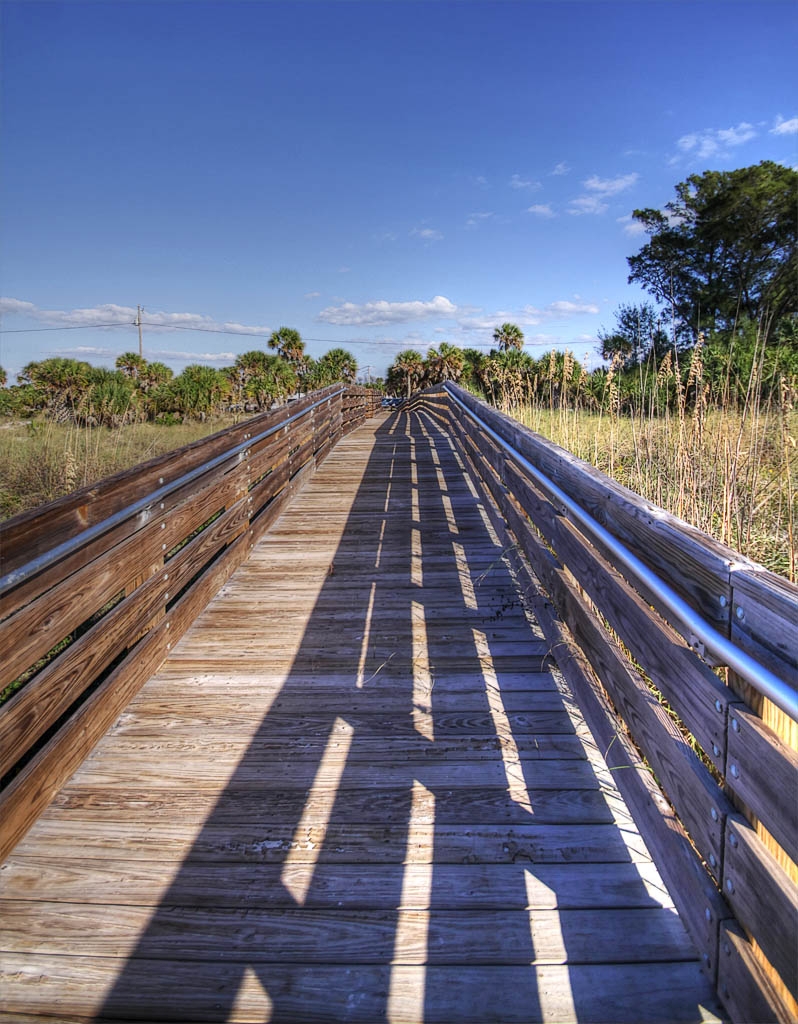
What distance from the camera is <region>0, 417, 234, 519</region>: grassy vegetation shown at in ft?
22.4

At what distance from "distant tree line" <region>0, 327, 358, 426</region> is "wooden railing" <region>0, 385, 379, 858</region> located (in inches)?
200

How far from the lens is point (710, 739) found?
1345mm

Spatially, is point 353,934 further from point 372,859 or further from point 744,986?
point 744,986

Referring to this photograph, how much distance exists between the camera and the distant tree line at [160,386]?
10227mm

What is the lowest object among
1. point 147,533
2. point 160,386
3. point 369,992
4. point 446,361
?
point 369,992

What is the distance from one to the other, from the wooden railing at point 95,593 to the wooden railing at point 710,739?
1.79 meters

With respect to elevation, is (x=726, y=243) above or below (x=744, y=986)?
above

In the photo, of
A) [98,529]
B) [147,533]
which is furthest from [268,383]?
[98,529]

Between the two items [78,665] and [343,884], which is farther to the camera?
[78,665]

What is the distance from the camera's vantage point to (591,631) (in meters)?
2.28

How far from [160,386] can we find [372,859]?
29.7 meters

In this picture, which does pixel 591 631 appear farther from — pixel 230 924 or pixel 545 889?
pixel 230 924

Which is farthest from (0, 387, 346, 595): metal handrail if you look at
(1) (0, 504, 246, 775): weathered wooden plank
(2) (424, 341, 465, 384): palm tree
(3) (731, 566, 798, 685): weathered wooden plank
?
(2) (424, 341, 465, 384): palm tree

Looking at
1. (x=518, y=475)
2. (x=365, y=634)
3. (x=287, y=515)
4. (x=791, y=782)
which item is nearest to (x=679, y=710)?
(x=791, y=782)
